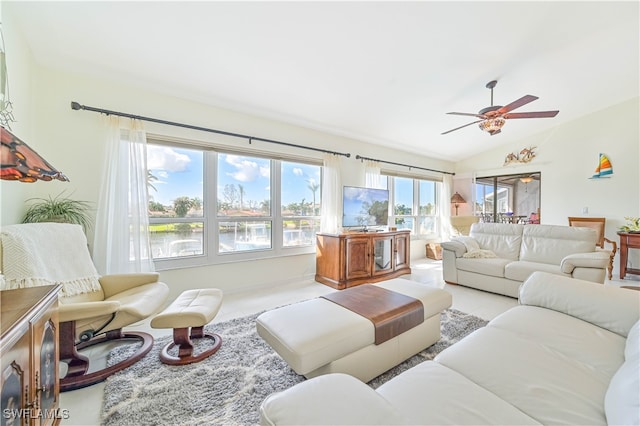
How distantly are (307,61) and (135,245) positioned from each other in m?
2.60

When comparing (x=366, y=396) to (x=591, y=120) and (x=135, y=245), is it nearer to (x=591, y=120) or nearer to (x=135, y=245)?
(x=135, y=245)

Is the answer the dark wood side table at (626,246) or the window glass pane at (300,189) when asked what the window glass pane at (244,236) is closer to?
the window glass pane at (300,189)

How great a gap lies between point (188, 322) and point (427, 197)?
5.82m

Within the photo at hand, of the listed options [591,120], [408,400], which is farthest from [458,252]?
[591,120]

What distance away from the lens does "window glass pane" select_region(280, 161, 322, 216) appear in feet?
12.9

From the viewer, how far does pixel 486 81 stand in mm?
3303

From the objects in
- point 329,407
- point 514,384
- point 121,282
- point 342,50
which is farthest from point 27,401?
point 342,50

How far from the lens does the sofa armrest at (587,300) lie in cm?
145

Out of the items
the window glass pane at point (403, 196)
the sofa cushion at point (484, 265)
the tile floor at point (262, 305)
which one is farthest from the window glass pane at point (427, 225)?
the sofa cushion at point (484, 265)

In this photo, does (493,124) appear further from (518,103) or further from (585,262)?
(585,262)

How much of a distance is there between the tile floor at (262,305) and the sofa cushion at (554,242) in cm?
81

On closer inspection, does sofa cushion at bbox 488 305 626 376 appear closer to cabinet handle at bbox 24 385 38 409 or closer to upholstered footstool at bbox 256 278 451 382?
upholstered footstool at bbox 256 278 451 382

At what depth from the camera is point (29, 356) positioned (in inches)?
37.6
